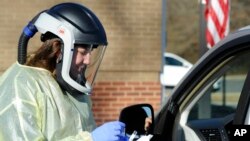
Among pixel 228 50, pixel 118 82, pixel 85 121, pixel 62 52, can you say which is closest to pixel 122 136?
pixel 85 121

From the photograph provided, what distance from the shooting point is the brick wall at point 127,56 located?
31.0ft

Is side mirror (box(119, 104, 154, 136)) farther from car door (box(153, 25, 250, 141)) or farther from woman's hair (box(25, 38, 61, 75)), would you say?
woman's hair (box(25, 38, 61, 75))

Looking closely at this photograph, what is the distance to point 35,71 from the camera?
318 centimetres

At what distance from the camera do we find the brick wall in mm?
9453

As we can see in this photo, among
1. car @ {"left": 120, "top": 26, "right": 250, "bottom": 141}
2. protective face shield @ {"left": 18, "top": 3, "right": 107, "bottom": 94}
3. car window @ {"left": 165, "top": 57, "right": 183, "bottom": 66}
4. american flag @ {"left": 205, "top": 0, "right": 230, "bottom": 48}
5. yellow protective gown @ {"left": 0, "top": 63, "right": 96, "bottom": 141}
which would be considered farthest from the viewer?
car window @ {"left": 165, "top": 57, "right": 183, "bottom": 66}

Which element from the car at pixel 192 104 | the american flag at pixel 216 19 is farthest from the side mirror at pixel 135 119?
the american flag at pixel 216 19

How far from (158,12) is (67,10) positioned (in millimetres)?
6445

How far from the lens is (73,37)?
10.5 feet

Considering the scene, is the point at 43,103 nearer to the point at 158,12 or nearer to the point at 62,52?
the point at 62,52

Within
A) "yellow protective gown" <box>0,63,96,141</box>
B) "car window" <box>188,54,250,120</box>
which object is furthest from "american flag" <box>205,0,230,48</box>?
"yellow protective gown" <box>0,63,96,141</box>

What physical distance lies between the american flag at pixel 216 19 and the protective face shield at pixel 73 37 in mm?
4618

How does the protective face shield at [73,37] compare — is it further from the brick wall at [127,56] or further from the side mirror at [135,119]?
the brick wall at [127,56]

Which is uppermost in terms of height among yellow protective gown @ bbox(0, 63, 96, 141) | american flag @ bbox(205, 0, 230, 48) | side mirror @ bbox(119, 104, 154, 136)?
american flag @ bbox(205, 0, 230, 48)

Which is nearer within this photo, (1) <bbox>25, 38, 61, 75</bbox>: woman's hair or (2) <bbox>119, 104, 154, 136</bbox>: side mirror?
(1) <bbox>25, 38, 61, 75</bbox>: woman's hair
